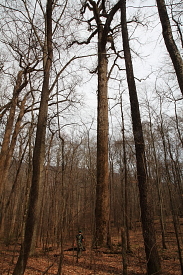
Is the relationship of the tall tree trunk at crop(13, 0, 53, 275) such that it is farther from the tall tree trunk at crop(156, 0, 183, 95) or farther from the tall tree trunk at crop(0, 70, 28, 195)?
the tall tree trunk at crop(0, 70, 28, 195)

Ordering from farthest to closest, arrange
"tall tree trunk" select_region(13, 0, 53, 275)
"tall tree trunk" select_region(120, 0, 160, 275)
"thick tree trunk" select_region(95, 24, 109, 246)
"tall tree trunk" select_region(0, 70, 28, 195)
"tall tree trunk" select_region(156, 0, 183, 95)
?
"tall tree trunk" select_region(0, 70, 28, 195), "thick tree trunk" select_region(95, 24, 109, 246), "tall tree trunk" select_region(156, 0, 183, 95), "tall tree trunk" select_region(120, 0, 160, 275), "tall tree trunk" select_region(13, 0, 53, 275)

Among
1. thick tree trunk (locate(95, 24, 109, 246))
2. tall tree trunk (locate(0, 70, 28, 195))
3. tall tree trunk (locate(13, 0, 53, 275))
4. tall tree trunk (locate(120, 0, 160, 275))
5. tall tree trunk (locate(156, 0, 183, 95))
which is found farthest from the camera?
tall tree trunk (locate(0, 70, 28, 195))

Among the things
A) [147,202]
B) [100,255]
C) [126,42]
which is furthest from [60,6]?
[100,255]

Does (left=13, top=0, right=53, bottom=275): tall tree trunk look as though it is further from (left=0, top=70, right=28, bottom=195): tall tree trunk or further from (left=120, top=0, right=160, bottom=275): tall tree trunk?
(left=0, top=70, right=28, bottom=195): tall tree trunk

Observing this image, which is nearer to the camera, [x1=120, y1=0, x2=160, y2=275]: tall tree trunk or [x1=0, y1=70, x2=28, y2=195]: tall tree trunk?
[x1=120, y1=0, x2=160, y2=275]: tall tree trunk

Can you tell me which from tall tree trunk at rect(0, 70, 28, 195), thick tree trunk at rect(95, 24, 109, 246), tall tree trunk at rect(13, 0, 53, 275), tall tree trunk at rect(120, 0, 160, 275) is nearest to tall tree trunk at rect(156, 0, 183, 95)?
Result: tall tree trunk at rect(120, 0, 160, 275)

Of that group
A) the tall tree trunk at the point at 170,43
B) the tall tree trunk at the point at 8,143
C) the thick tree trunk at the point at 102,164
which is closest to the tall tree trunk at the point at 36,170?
the thick tree trunk at the point at 102,164

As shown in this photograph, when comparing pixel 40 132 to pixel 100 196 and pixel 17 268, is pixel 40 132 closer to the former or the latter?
pixel 17 268

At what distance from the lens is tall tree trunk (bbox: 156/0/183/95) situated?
193 inches

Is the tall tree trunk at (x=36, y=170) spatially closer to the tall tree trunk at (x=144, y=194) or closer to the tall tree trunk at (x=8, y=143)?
the tall tree trunk at (x=144, y=194)

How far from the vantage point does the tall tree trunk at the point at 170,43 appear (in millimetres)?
4910

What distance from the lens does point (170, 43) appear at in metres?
5.21

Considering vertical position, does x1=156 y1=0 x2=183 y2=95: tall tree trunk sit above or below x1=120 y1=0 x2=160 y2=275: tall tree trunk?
above

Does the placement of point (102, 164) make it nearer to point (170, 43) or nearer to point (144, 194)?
point (144, 194)
